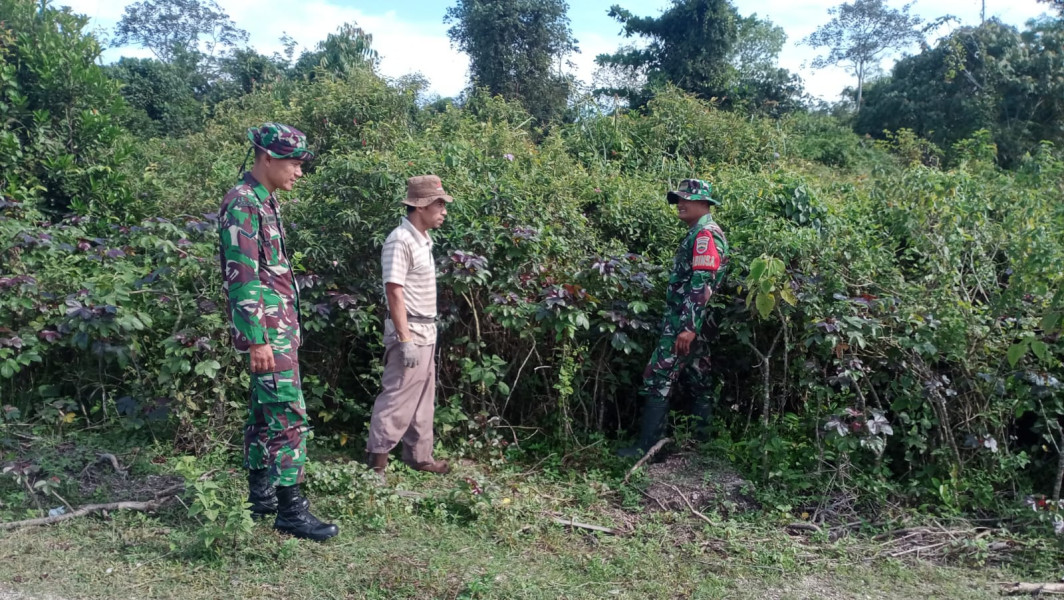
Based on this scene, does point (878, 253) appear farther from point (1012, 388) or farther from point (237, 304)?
point (237, 304)

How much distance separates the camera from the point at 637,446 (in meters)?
4.89

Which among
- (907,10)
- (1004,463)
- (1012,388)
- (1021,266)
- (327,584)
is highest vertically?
(907,10)

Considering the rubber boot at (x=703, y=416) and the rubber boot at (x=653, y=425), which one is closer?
the rubber boot at (x=653, y=425)

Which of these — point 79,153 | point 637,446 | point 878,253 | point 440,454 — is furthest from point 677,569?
point 79,153

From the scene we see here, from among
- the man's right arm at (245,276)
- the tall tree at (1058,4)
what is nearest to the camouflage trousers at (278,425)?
the man's right arm at (245,276)

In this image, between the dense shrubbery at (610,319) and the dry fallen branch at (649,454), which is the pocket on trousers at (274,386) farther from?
the dry fallen branch at (649,454)

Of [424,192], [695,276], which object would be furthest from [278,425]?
[695,276]

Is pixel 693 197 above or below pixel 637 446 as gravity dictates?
above

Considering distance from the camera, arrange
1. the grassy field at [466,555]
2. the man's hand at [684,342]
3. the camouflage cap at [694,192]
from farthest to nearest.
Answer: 1. the camouflage cap at [694,192]
2. the man's hand at [684,342]
3. the grassy field at [466,555]

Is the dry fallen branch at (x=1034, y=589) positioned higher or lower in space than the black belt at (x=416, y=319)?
lower

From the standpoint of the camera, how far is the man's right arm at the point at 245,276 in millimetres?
3449

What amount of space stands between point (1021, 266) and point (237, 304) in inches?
162

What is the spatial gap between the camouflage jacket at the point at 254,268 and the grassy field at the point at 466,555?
811 mm

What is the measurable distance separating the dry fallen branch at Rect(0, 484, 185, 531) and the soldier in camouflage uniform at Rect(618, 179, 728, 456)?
254 cm
